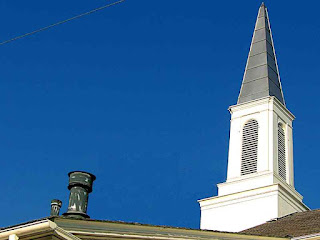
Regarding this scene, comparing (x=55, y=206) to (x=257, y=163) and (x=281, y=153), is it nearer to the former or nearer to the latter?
(x=257, y=163)

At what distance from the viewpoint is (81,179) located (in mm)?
16328

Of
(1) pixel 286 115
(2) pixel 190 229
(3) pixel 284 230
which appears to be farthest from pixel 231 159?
(2) pixel 190 229

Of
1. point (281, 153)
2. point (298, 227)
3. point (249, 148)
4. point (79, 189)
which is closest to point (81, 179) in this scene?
point (79, 189)

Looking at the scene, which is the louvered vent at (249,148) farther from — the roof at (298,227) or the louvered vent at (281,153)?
the roof at (298,227)

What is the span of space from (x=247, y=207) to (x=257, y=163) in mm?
2469

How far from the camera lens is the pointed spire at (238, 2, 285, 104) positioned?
120ft

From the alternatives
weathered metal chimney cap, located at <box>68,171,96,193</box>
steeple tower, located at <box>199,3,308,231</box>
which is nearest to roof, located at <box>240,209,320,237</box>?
weathered metal chimney cap, located at <box>68,171,96,193</box>

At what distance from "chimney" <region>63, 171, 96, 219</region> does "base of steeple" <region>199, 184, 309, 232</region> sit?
1553 cm

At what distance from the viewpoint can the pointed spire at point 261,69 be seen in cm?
3647

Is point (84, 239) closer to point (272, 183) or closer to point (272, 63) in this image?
point (272, 183)

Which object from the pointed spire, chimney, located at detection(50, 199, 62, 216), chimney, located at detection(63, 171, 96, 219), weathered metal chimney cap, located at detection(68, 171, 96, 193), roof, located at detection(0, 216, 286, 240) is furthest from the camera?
the pointed spire

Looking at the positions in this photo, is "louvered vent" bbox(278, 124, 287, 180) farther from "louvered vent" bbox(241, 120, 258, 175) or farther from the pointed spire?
the pointed spire

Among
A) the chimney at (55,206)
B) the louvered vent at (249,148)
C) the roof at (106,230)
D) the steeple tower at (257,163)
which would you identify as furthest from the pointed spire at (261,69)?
the chimney at (55,206)

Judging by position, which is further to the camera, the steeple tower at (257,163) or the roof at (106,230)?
the steeple tower at (257,163)
